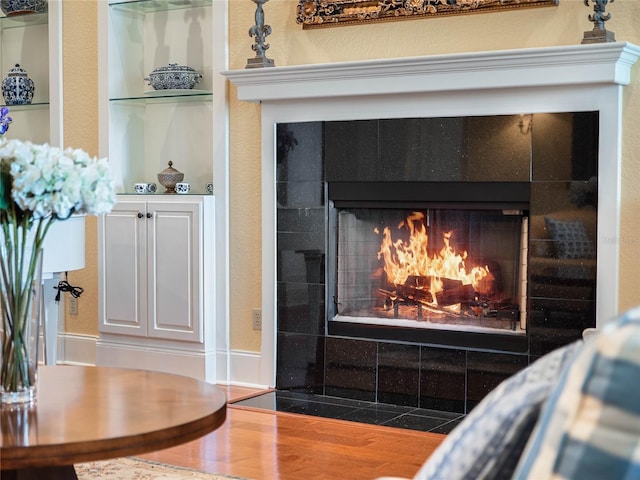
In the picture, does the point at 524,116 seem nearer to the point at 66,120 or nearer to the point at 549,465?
the point at 66,120

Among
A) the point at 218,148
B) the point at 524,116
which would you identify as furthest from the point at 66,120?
the point at 524,116

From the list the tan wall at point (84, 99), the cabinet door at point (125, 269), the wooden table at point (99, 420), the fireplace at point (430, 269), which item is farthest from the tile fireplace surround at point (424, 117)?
the wooden table at point (99, 420)

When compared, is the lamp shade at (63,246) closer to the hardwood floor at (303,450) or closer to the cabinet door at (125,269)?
the hardwood floor at (303,450)

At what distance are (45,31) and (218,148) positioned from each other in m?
1.68

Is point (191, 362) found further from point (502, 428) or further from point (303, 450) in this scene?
point (502, 428)

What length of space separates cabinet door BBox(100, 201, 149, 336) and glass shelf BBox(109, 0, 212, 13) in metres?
1.15

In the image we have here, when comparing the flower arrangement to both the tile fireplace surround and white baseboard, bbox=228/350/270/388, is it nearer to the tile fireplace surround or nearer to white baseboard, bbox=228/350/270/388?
the tile fireplace surround

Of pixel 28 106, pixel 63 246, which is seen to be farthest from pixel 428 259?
pixel 28 106

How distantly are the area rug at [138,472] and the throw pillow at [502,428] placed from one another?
2.38 meters

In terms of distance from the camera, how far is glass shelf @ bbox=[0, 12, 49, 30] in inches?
231

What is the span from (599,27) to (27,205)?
2687 millimetres

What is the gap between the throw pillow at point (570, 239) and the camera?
4047 millimetres

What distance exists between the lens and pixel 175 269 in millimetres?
5086

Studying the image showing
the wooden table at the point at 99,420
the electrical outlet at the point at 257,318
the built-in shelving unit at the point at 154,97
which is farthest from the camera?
Result: the built-in shelving unit at the point at 154,97
